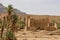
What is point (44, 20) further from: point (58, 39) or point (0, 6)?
point (0, 6)

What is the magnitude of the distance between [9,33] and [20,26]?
99.5 feet

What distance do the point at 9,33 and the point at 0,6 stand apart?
14829 centimetres

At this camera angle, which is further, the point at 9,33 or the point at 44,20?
the point at 44,20

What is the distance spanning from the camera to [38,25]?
59.4 metres

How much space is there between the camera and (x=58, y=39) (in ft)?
104

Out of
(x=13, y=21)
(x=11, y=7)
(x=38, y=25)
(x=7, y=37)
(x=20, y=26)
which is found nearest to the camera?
(x=7, y=37)

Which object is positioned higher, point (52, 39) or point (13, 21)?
point (13, 21)

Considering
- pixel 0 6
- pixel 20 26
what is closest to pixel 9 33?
pixel 20 26

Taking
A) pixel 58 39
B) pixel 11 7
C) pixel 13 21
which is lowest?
pixel 58 39

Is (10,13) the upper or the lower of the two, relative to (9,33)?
upper

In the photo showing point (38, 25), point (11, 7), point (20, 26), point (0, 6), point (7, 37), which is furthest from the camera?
point (0, 6)

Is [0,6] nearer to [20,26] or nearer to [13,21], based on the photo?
[20,26]

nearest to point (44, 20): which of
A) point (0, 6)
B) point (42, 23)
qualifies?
point (42, 23)

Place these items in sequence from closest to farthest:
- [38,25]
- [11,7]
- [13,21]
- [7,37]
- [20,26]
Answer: [7,37] → [13,21] → [11,7] → [20,26] → [38,25]
